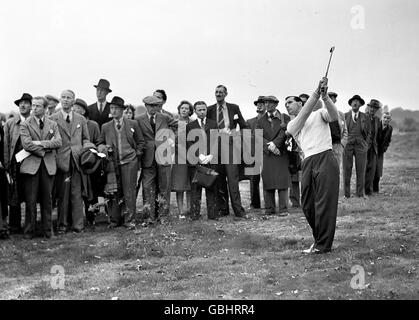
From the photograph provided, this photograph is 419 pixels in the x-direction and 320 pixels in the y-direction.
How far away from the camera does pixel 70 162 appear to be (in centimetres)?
1291

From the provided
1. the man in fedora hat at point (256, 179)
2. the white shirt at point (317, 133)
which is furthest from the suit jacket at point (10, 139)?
the white shirt at point (317, 133)

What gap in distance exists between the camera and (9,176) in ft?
40.0

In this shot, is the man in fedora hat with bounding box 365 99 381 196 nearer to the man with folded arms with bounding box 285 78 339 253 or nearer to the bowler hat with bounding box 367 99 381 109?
the bowler hat with bounding box 367 99 381 109

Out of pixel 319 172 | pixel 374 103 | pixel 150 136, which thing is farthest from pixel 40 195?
pixel 374 103

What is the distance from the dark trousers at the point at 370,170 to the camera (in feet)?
55.2

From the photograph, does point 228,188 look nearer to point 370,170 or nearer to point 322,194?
point 370,170

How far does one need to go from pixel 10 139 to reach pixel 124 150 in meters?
2.26

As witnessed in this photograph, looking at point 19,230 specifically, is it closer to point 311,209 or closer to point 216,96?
point 216,96

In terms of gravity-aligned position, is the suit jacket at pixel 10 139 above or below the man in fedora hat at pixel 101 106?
below

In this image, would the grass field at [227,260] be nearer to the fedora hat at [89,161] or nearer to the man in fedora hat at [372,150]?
the fedora hat at [89,161]

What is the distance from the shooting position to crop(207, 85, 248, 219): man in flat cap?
1373 centimetres

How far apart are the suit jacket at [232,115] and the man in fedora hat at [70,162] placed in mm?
2752
